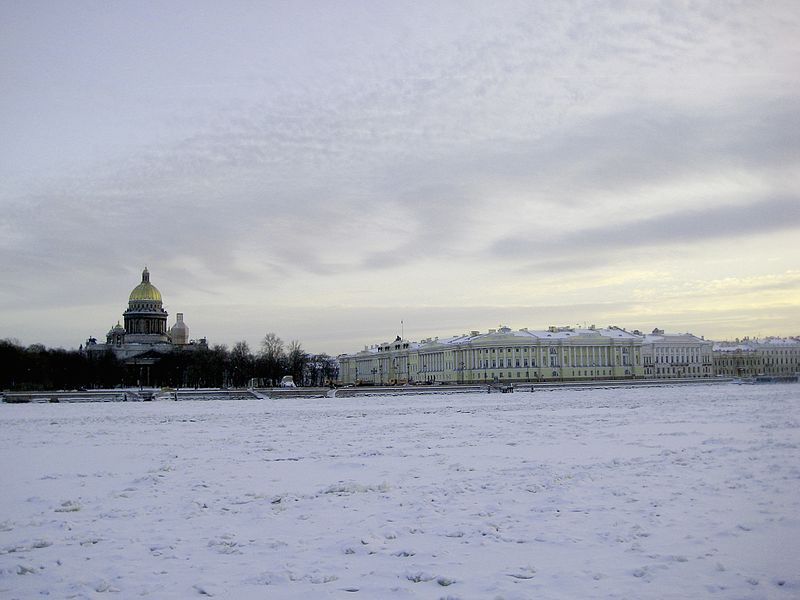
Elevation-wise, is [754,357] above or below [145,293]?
below

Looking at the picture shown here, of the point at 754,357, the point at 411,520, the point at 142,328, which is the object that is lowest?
the point at 411,520

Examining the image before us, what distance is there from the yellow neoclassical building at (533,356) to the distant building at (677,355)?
16.5ft

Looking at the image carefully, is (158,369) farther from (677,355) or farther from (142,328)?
(677,355)

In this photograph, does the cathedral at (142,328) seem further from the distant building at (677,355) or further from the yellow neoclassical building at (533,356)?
the distant building at (677,355)

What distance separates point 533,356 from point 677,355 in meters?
37.7

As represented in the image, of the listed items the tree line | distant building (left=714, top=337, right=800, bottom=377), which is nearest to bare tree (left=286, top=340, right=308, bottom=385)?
the tree line

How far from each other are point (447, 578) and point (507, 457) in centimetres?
951

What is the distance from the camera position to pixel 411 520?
35.9 ft

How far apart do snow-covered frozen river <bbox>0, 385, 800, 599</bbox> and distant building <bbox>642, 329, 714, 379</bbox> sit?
14828cm

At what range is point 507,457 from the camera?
17.5 m

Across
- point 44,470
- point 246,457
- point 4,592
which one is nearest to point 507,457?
point 246,457

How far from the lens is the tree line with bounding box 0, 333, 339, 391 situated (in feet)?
328

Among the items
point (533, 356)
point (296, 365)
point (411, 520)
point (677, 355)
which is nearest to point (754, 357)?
point (677, 355)

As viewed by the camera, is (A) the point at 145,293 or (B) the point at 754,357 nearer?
(A) the point at 145,293
